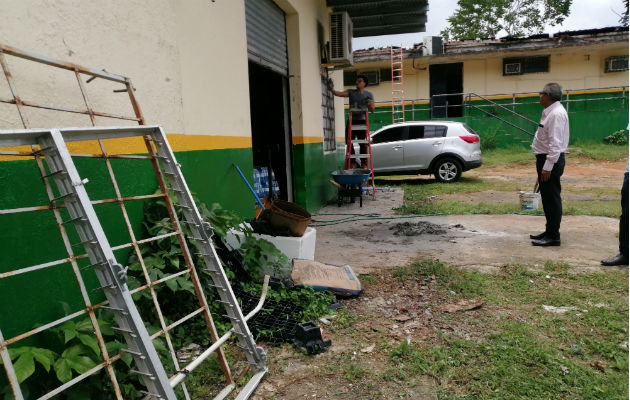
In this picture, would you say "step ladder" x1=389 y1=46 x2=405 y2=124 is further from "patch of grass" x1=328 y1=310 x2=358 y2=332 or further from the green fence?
"patch of grass" x1=328 y1=310 x2=358 y2=332

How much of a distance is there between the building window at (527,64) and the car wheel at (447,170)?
11.1m

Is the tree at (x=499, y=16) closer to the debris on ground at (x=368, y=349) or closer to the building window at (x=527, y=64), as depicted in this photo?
the building window at (x=527, y=64)

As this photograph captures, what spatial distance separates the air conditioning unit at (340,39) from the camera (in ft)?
Result: 27.0

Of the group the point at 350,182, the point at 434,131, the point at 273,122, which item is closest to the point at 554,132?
the point at 350,182

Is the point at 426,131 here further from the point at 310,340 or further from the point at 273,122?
the point at 310,340

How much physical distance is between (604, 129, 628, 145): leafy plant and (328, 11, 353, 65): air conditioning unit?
Result: 15.4 meters

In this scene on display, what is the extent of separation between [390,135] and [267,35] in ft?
23.8

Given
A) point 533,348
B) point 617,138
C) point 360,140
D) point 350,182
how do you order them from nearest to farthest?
point 533,348 < point 350,182 < point 360,140 < point 617,138

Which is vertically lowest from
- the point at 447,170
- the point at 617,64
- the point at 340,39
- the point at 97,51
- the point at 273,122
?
the point at 447,170

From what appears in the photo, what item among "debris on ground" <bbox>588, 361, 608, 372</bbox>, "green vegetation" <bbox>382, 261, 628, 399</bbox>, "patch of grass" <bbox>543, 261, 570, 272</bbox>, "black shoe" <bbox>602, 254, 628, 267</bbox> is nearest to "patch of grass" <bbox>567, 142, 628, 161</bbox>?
"black shoe" <bbox>602, 254, 628, 267</bbox>

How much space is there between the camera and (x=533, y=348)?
109 inches

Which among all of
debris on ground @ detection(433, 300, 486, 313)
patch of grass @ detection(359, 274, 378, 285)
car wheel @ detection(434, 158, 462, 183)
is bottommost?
debris on ground @ detection(433, 300, 486, 313)

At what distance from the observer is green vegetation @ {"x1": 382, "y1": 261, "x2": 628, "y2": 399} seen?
2.38 m

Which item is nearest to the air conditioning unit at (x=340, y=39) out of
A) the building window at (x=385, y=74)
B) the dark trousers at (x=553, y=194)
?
the dark trousers at (x=553, y=194)
